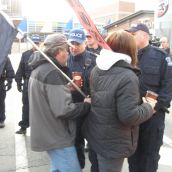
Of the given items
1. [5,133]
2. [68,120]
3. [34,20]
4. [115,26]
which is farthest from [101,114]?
[34,20]

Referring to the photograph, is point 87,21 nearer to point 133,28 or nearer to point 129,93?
point 129,93

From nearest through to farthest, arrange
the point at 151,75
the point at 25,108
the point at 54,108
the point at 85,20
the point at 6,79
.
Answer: the point at 85,20, the point at 54,108, the point at 151,75, the point at 25,108, the point at 6,79

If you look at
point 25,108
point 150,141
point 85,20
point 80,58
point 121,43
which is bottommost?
point 25,108

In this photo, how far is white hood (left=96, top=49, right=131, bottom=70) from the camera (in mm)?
2754

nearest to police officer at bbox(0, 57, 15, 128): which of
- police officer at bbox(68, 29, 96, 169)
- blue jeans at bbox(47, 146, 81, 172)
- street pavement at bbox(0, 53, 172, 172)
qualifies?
street pavement at bbox(0, 53, 172, 172)

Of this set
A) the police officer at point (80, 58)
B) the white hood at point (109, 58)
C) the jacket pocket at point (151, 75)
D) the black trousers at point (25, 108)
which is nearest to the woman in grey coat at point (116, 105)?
the white hood at point (109, 58)

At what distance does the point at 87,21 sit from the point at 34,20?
4622 cm

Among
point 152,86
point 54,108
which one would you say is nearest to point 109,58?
point 54,108

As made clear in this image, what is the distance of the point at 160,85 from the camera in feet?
11.8

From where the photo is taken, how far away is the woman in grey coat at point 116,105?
2680 mm

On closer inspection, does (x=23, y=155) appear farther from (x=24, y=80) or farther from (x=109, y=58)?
(x=109, y=58)

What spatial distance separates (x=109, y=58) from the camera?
2770mm

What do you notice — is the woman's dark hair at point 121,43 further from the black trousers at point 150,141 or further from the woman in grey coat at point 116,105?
the black trousers at point 150,141

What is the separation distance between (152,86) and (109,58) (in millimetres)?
1012
